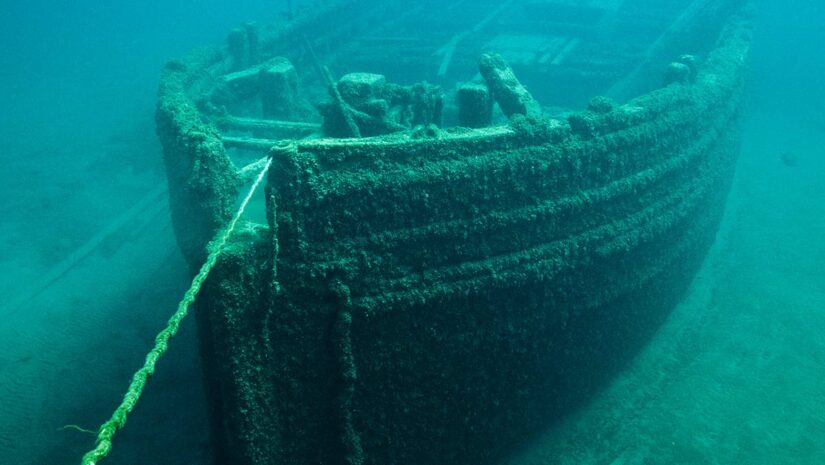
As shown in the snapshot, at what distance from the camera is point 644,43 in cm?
1161

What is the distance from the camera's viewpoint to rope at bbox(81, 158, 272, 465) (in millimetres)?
2078

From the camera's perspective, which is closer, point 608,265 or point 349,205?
point 349,205

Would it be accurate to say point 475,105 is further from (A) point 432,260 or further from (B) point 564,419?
(B) point 564,419

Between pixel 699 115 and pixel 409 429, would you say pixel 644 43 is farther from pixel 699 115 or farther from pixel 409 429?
pixel 409 429

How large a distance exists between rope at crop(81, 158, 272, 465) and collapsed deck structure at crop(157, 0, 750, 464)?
98 millimetres

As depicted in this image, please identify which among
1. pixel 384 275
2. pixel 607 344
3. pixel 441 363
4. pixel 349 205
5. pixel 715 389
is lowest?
pixel 715 389

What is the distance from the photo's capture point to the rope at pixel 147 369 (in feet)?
6.82

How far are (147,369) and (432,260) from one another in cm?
188

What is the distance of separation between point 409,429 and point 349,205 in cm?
172

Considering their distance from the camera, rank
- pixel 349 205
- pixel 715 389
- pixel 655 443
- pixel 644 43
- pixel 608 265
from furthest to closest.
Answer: pixel 644 43
pixel 715 389
pixel 655 443
pixel 608 265
pixel 349 205

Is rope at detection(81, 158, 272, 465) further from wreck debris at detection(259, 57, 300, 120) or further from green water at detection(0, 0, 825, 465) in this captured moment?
wreck debris at detection(259, 57, 300, 120)

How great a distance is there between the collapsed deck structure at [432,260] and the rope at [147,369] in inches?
3.9

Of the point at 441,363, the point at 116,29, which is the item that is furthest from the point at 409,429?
the point at 116,29

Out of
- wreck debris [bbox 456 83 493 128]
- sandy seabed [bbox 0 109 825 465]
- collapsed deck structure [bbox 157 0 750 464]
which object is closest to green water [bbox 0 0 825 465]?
sandy seabed [bbox 0 109 825 465]
